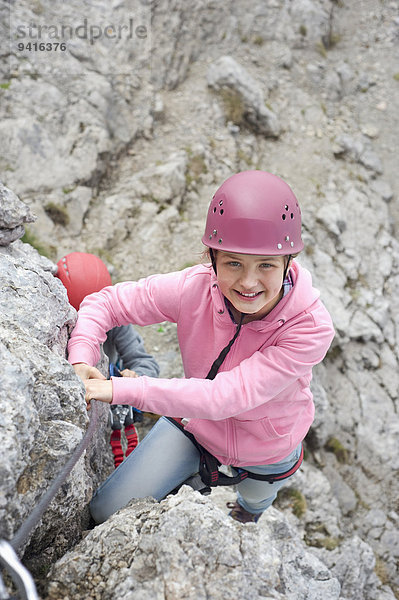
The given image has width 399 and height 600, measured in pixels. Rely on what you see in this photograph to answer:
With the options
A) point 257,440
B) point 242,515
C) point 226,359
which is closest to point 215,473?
point 257,440

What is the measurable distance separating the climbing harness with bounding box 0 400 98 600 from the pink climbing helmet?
5.30 feet

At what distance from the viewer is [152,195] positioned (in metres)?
9.84

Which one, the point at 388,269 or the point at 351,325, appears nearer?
the point at 351,325

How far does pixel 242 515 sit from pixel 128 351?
85.2 inches

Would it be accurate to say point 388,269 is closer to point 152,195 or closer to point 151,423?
point 152,195

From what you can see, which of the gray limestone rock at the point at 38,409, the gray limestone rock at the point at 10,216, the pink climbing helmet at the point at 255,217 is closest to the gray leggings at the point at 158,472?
the gray limestone rock at the point at 38,409

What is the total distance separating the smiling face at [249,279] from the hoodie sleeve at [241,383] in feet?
1.16

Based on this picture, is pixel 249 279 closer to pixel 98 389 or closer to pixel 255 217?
pixel 255 217

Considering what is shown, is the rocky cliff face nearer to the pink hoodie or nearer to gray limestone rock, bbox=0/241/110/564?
gray limestone rock, bbox=0/241/110/564

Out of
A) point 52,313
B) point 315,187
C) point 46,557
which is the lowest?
point 315,187

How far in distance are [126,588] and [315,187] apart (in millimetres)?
10825

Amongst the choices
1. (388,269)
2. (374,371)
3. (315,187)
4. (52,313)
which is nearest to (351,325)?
(374,371)

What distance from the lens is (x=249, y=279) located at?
316cm

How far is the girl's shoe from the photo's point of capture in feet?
15.7
